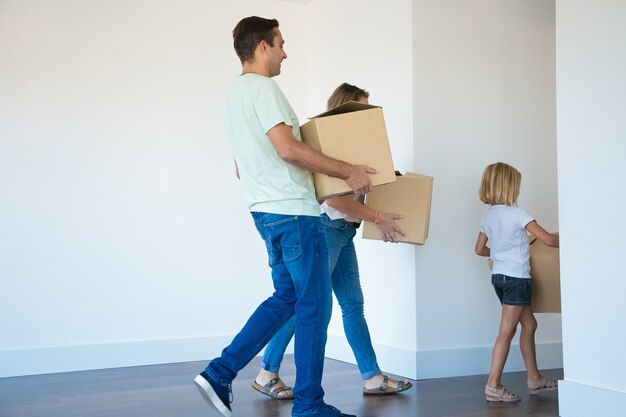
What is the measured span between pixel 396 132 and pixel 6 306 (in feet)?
7.87

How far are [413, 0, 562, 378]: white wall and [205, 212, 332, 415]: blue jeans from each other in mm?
1381

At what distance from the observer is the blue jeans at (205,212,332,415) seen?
2576mm

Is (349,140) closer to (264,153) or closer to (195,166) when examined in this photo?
(264,153)

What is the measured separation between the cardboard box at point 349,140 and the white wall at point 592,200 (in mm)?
764

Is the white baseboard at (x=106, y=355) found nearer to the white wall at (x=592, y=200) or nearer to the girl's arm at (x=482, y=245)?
the girl's arm at (x=482, y=245)

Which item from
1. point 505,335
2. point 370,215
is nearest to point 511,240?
point 505,335

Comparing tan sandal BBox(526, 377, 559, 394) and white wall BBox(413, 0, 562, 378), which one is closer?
tan sandal BBox(526, 377, 559, 394)

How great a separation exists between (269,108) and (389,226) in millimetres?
1047

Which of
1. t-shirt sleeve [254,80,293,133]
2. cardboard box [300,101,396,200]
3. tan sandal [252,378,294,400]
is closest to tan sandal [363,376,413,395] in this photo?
tan sandal [252,378,294,400]

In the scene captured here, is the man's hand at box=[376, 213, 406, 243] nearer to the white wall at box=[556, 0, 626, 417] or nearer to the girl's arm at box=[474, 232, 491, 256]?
the girl's arm at box=[474, 232, 491, 256]

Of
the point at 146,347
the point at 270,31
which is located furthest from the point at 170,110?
the point at 270,31

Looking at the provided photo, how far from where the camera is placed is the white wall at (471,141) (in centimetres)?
396

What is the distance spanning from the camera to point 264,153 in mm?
2623

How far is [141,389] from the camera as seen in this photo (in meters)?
3.65
